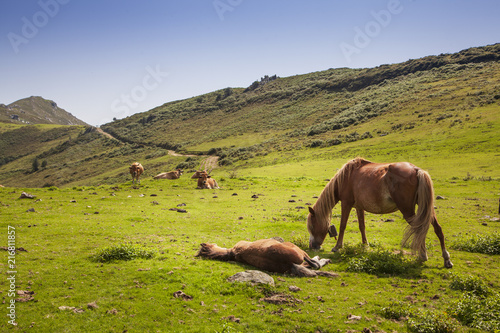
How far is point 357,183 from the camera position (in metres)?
10.9

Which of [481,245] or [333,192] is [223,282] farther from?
[481,245]

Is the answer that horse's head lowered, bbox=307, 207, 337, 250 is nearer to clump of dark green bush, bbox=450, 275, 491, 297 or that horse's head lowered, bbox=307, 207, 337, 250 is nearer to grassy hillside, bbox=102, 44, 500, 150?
clump of dark green bush, bbox=450, 275, 491, 297

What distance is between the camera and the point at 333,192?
11.7 metres

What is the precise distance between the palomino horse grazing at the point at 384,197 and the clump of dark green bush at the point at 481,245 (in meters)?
2.18

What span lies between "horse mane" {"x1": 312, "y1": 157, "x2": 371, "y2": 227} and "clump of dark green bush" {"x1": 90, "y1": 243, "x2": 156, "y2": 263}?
6657mm

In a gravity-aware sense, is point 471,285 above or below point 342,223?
below

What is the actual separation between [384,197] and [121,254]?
929 centimetres

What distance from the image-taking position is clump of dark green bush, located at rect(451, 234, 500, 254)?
33.0 feet

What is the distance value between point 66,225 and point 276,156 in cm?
5433

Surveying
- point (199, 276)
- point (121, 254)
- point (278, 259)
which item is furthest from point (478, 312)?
point (121, 254)

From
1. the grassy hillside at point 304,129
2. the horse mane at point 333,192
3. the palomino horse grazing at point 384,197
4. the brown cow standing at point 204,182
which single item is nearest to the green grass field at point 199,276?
the palomino horse grazing at point 384,197

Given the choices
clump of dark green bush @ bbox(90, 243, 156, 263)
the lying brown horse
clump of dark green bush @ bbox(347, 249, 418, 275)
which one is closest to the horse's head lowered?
the lying brown horse

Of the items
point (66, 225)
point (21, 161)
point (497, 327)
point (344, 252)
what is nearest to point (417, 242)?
point (344, 252)

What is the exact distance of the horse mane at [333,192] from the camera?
11445mm
